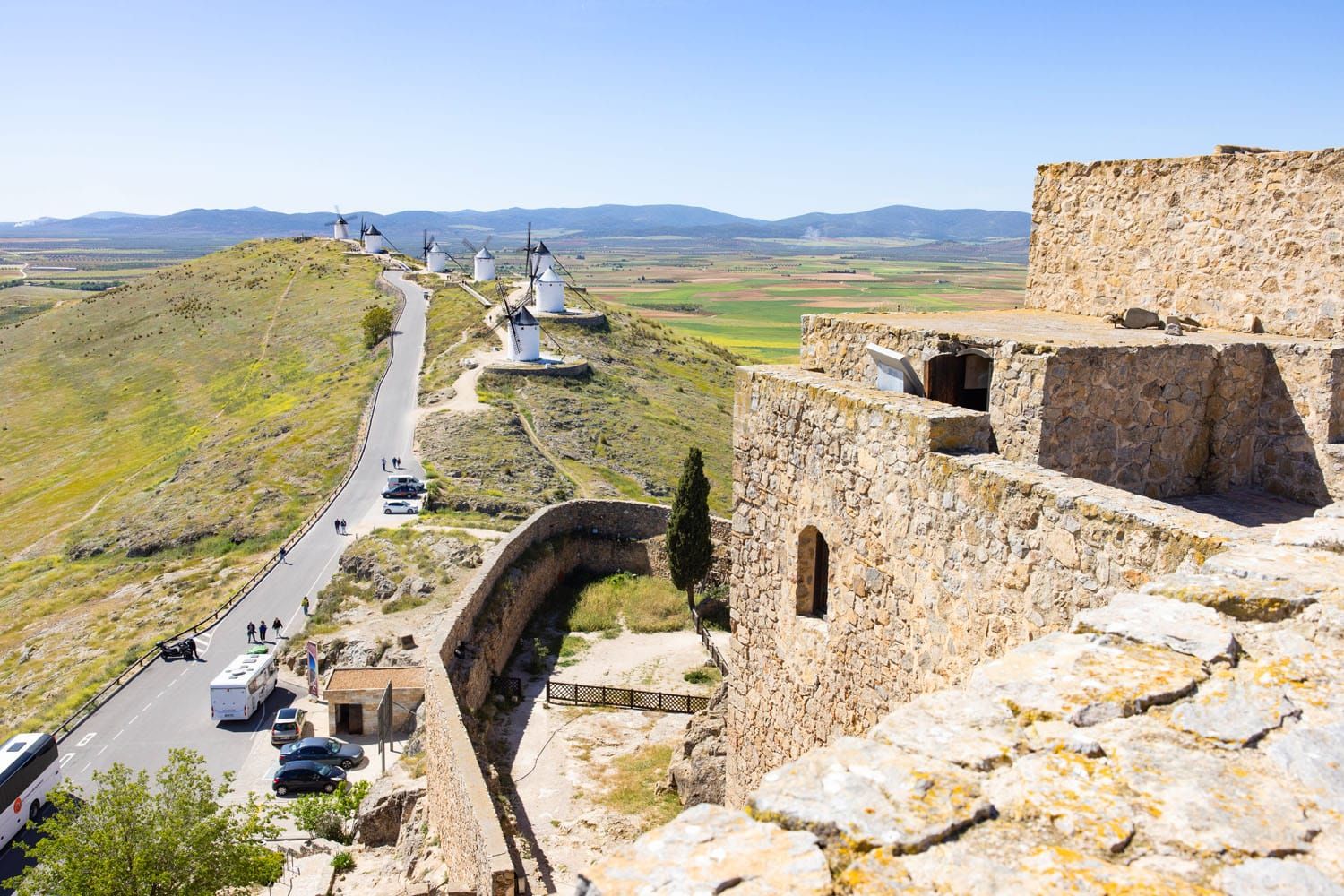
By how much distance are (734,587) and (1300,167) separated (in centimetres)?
576

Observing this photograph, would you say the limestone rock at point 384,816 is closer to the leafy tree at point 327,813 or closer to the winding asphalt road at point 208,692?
the leafy tree at point 327,813

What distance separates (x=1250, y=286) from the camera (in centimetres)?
802

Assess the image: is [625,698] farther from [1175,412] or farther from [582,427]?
[582,427]

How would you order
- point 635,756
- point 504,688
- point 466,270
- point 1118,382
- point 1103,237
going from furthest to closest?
1. point 466,270
2. point 504,688
3. point 635,756
4. point 1103,237
5. point 1118,382

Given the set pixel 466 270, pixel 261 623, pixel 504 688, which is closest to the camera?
pixel 504 688

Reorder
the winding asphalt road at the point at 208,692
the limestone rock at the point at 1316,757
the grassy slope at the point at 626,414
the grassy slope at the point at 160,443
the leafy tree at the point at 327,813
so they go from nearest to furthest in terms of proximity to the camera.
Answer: the limestone rock at the point at 1316,757
the leafy tree at the point at 327,813
the winding asphalt road at the point at 208,692
the grassy slope at the point at 160,443
the grassy slope at the point at 626,414

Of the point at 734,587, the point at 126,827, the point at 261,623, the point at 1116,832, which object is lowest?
the point at 261,623

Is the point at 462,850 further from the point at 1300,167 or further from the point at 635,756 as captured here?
the point at 1300,167

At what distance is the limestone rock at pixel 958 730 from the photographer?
336 centimetres

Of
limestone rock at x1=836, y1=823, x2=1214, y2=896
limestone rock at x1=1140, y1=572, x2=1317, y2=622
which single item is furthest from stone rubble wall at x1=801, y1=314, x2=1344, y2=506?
limestone rock at x1=836, y1=823, x2=1214, y2=896

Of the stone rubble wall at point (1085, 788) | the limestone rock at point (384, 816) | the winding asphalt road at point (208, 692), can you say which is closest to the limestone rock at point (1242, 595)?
the stone rubble wall at point (1085, 788)

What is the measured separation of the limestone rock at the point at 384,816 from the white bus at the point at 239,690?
258 inches

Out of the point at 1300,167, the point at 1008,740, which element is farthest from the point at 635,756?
the point at 1008,740

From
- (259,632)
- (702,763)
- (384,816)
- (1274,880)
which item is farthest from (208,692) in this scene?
(1274,880)
